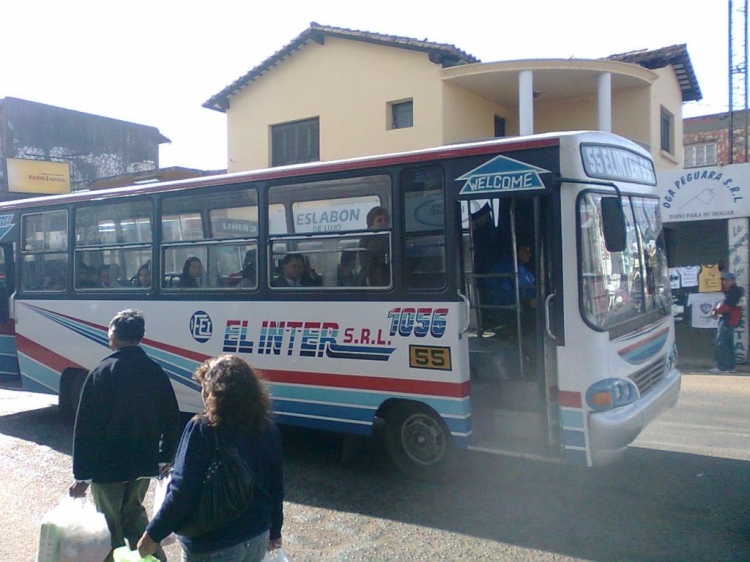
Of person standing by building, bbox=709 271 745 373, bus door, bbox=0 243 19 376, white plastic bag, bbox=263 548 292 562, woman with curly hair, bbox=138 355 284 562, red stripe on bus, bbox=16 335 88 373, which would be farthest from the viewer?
person standing by building, bbox=709 271 745 373

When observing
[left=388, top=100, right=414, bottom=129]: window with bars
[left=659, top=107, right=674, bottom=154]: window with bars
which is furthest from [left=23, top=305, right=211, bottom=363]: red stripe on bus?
[left=659, top=107, right=674, bottom=154]: window with bars

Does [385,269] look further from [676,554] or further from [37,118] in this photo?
[37,118]

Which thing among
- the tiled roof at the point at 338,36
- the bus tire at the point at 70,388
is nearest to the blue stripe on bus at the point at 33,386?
the bus tire at the point at 70,388

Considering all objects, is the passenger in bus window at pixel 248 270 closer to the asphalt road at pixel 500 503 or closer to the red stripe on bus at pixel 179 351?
the red stripe on bus at pixel 179 351

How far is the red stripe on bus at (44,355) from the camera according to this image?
28.7ft

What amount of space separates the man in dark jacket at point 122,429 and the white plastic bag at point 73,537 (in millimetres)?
217

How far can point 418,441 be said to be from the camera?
249 inches

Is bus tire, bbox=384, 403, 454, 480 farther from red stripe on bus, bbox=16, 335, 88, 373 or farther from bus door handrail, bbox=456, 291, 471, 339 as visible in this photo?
red stripe on bus, bbox=16, 335, 88, 373

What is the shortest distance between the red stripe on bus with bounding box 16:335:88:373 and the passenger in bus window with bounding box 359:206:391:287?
166 inches

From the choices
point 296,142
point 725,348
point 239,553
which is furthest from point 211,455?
point 296,142

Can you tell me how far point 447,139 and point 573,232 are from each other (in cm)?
1246

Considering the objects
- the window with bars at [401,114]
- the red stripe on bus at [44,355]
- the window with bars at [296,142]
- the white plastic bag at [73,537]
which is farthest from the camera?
the window with bars at [296,142]

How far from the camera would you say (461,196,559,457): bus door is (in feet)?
19.2

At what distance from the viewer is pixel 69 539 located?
12.1 feet
